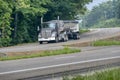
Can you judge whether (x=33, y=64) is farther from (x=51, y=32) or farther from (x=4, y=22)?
(x=51, y=32)

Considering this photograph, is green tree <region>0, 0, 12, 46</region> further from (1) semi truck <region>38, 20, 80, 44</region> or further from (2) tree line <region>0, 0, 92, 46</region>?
(1) semi truck <region>38, 20, 80, 44</region>

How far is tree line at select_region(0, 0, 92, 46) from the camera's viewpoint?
167 ft

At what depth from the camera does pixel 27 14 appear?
58.2 meters

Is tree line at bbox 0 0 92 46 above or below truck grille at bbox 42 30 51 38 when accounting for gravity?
above

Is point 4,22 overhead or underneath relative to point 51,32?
overhead

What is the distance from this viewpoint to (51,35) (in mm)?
51188

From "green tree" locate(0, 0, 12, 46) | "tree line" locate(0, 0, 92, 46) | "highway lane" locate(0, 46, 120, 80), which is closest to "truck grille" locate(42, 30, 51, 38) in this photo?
"tree line" locate(0, 0, 92, 46)

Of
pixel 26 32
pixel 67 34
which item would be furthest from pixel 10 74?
pixel 26 32

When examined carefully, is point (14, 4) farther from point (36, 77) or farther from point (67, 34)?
point (36, 77)

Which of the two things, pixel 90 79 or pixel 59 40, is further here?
pixel 59 40

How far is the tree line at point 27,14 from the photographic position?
5078 cm

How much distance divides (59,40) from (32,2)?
30.9ft

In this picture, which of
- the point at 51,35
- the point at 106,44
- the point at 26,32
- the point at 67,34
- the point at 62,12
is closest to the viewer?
the point at 106,44

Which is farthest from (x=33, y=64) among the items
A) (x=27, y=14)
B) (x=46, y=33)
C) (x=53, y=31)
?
(x=27, y=14)
